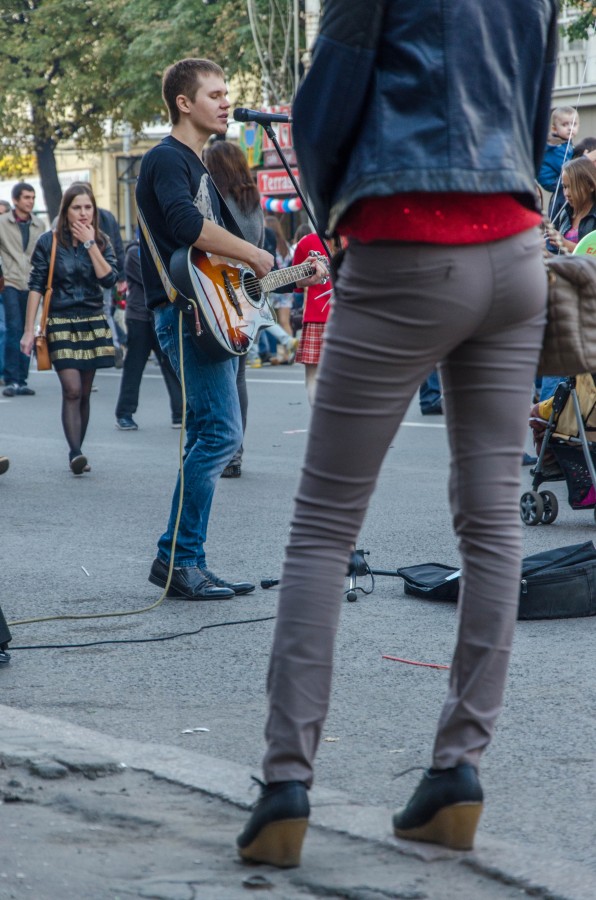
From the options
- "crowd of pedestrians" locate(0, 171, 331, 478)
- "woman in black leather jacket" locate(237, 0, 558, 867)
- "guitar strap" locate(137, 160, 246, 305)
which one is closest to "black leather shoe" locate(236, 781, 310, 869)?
"woman in black leather jacket" locate(237, 0, 558, 867)

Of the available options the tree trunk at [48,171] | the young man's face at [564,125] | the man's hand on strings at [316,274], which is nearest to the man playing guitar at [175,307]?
the man's hand on strings at [316,274]

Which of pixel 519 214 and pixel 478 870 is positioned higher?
pixel 519 214

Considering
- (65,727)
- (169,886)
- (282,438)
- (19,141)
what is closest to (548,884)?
(169,886)

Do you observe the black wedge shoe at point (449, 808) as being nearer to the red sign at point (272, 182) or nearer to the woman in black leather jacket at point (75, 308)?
the woman in black leather jacket at point (75, 308)

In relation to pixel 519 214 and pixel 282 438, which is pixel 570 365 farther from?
pixel 282 438

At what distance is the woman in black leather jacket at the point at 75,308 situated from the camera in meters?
9.95

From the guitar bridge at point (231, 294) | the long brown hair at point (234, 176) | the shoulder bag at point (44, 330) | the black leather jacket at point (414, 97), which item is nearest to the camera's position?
the black leather jacket at point (414, 97)

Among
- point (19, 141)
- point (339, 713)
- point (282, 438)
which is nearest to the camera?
point (339, 713)

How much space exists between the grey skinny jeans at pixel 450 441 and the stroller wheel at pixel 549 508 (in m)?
4.63

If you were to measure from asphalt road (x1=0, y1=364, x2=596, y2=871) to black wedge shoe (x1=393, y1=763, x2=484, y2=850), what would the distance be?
0.62 feet

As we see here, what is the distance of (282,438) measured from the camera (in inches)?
462

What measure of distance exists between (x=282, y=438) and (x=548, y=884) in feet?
29.7

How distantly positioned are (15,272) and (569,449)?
10.2 m

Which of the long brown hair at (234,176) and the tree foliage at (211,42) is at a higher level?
the tree foliage at (211,42)
